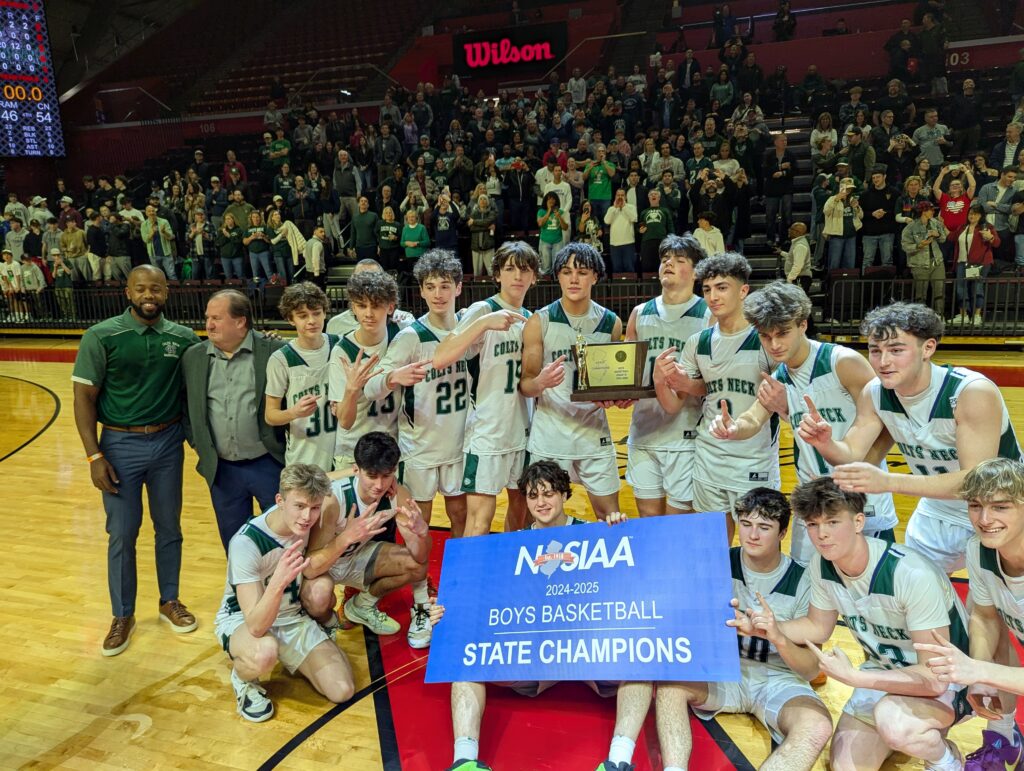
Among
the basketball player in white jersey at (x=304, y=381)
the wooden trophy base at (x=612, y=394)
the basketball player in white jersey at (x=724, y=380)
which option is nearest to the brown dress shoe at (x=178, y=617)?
the basketball player in white jersey at (x=304, y=381)

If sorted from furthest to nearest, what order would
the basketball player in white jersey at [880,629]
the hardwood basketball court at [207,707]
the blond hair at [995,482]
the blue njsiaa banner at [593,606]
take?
the hardwood basketball court at [207,707]
the blue njsiaa banner at [593,606]
the basketball player in white jersey at [880,629]
the blond hair at [995,482]

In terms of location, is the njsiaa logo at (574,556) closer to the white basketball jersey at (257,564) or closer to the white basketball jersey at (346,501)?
the white basketball jersey at (346,501)

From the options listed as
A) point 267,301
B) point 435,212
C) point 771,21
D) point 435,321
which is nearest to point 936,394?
point 435,321

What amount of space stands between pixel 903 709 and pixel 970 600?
19.8 inches

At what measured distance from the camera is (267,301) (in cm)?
1491

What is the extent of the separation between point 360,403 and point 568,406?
120 cm

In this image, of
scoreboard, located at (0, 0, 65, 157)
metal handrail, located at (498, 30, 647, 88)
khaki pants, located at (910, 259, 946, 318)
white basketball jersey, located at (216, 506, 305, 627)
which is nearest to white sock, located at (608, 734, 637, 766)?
white basketball jersey, located at (216, 506, 305, 627)

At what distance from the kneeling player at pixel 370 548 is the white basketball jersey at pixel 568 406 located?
2.90 feet

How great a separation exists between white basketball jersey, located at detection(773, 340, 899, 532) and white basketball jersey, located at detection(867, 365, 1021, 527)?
22 centimetres

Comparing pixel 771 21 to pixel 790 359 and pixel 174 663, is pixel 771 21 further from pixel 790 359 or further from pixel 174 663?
pixel 174 663

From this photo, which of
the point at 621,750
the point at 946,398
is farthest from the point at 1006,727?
the point at 621,750

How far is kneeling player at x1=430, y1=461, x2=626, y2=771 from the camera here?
10.8 ft

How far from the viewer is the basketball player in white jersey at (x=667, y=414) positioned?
4.37 m

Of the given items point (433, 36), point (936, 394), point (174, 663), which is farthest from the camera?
point (433, 36)
